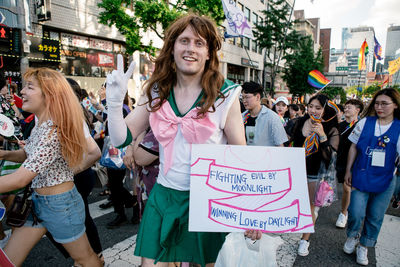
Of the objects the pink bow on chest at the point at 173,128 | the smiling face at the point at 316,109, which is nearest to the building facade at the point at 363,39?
the smiling face at the point at 316,109

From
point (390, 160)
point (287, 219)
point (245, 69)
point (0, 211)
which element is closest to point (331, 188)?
point (390, 160)

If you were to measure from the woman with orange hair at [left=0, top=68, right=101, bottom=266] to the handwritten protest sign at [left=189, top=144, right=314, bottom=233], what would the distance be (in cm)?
110

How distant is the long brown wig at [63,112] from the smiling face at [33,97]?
0.03 m

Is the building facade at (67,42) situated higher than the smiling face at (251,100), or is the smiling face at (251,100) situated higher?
the building facade at (67,42)

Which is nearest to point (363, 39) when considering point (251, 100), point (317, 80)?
→ point (317, 80)

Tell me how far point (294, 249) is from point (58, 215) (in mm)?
2750

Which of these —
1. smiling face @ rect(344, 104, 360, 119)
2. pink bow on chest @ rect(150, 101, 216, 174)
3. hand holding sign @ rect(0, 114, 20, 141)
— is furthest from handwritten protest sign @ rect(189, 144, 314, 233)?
smiling face @ rect(344, 104, 360, 119)

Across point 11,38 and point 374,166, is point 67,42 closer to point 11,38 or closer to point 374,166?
point 11,38

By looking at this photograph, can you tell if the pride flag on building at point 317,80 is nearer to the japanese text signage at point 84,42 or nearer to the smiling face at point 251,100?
the smiling face at point 251,100

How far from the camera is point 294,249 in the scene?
3.47 metres

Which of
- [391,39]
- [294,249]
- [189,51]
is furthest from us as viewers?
[391,39]

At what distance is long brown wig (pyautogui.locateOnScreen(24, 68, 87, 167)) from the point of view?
2.08m

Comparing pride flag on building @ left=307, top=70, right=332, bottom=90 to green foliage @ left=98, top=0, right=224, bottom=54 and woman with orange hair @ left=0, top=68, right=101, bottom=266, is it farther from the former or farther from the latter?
green foliage @ left=98, top=0, right=224, bottom=54

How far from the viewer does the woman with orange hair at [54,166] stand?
81.3 inches
